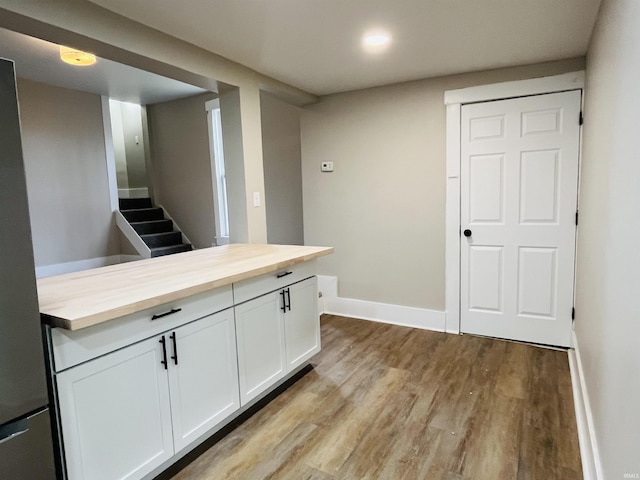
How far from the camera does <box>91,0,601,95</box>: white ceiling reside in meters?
2.03

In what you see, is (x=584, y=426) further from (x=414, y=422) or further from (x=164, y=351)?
(x=164, y=351)

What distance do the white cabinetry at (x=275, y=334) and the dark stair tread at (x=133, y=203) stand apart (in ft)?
14.7

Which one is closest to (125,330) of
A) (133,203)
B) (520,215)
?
(520,215)

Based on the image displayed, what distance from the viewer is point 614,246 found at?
1459mm

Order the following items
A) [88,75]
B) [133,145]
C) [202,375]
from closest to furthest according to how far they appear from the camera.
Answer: [202,375]
[88,75]
[133,145]

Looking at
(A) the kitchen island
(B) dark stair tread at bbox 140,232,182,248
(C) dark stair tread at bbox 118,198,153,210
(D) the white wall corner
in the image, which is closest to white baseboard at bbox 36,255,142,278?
(B) dark stair tread at bbox 140,232,182,248

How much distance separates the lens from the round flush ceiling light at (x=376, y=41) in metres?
2.41

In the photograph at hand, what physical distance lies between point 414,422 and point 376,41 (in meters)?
2.33

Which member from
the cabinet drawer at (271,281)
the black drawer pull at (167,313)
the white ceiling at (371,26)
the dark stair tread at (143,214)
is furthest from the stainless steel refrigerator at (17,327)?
the dark stair tread at (143,214)

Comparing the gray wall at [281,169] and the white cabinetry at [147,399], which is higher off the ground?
the gray wall at [281,169]

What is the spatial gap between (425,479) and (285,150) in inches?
164

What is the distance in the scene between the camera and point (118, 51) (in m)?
2.12

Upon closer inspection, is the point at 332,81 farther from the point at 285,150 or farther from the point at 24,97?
the point at 24,97

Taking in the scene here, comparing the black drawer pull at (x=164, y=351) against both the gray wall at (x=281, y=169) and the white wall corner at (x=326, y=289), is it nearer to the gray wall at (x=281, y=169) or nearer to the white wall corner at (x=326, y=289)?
the white wall corner at (x=326, y=289)
